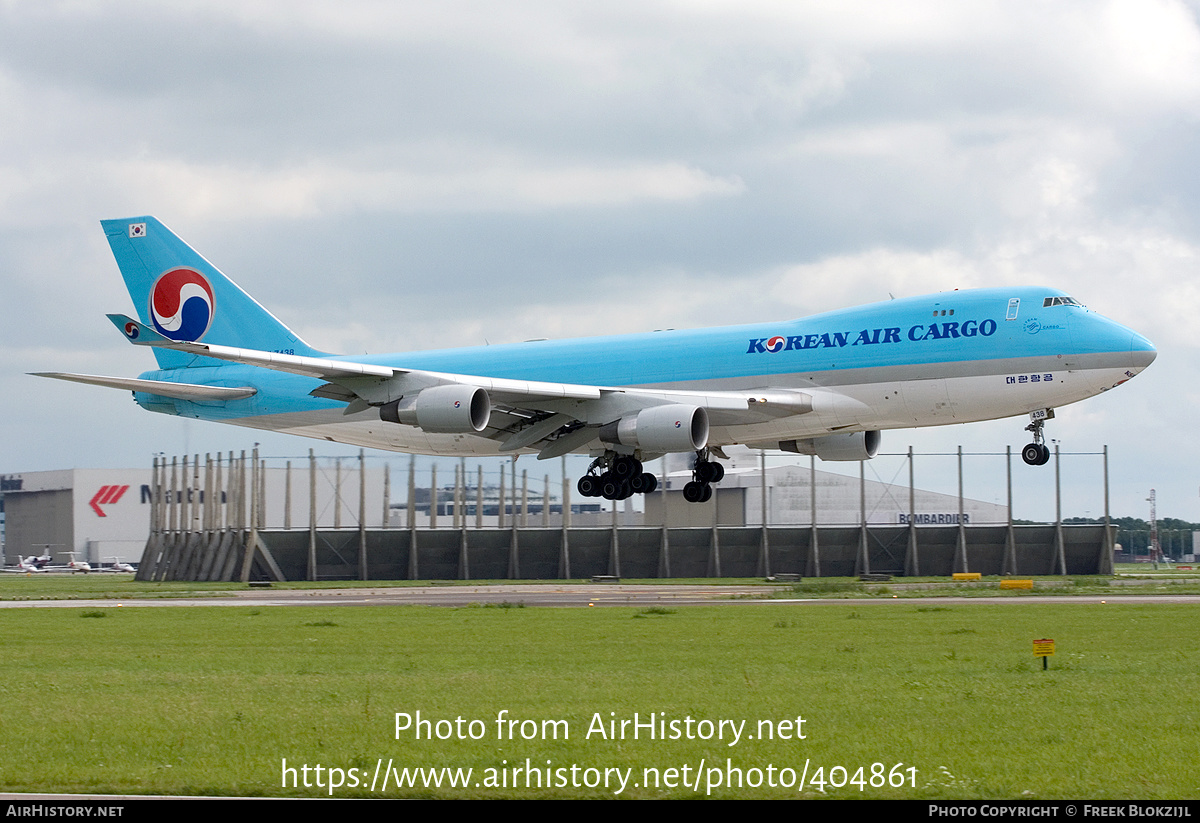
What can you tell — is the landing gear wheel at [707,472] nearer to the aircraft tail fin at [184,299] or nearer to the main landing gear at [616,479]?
the main landing gear at [616,479]

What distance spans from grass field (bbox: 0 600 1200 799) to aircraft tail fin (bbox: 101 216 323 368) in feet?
65.8

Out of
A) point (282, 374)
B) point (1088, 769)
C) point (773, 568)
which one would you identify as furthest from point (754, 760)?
point (773, 568)

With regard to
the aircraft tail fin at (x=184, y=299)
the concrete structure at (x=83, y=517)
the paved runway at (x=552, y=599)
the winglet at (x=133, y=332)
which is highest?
the aircraft tail fin at (x=184, y=299)

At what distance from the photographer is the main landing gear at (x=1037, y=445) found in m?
38.7

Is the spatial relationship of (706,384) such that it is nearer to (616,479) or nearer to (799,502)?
(616,479)

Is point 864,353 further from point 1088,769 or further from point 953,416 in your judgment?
point 1088,769

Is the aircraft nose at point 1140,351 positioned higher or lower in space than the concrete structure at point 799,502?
higher

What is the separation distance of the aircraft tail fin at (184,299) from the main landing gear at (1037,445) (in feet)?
84.7

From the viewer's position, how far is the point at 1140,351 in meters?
36.7

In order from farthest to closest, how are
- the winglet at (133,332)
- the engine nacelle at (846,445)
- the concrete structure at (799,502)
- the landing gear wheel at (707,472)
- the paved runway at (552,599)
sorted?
the concrete structure at (799,502) < the engine nacelle at (846,445) < the landing gear wheel at (707,472) < the paved runway at (552,599) < the winglet at (133,332)

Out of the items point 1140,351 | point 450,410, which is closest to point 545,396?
point 450,410

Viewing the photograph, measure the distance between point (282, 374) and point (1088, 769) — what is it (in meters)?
38.4

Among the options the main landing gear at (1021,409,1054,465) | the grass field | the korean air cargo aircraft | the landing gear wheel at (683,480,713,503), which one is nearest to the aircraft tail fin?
the korean air cargo aircraft

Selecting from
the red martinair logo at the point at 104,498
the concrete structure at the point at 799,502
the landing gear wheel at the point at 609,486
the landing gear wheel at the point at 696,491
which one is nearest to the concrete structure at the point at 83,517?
the red martinair logo at the point at 104,498
